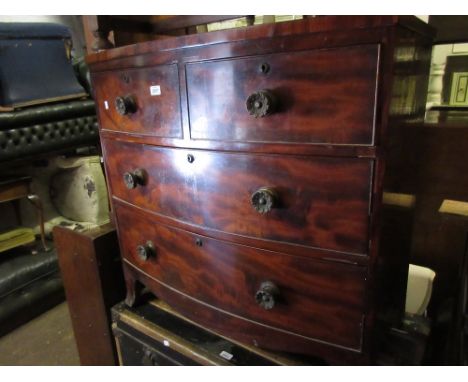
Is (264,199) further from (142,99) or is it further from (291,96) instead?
(142,99)

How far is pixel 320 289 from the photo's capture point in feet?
2.61

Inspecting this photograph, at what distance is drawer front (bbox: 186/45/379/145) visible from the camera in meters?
0.63

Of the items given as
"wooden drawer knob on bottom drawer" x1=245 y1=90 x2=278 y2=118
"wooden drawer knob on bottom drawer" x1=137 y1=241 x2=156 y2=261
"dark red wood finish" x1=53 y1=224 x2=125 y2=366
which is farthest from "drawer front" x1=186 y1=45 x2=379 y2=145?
"dark red wood finish" x1=53 y1=224 x2=125 y2=366

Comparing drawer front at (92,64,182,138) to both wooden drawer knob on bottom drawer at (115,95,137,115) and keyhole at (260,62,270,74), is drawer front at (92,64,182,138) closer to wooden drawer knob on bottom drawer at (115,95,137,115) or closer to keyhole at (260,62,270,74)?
wooden drawer knob on bottom drawer at (115,95,137,115)

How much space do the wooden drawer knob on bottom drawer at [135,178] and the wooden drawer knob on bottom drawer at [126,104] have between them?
0.55ft

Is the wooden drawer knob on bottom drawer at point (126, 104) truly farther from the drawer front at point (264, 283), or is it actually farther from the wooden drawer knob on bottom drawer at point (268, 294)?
the wooden drawer knob on bottom drawer at point (268, 294)

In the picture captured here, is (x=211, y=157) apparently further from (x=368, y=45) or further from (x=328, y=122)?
(x=368, y=45)

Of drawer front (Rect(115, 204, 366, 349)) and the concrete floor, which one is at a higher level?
drawer front (Rect(115, 204, 366, 349))

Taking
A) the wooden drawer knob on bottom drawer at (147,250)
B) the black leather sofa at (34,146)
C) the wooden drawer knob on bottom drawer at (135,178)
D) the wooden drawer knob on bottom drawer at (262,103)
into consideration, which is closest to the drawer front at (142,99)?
the wooden drawer knob on bottom drawer at (135,178)

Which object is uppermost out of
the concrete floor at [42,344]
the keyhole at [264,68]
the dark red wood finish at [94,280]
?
the keyhole at [264,68]

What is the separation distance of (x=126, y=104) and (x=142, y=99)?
52 millimetres

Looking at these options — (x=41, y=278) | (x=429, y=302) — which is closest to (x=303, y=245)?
(x=429, y=302)

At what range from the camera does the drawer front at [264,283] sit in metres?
0.78

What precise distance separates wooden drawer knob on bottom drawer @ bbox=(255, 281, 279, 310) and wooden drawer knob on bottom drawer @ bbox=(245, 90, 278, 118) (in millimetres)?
394
